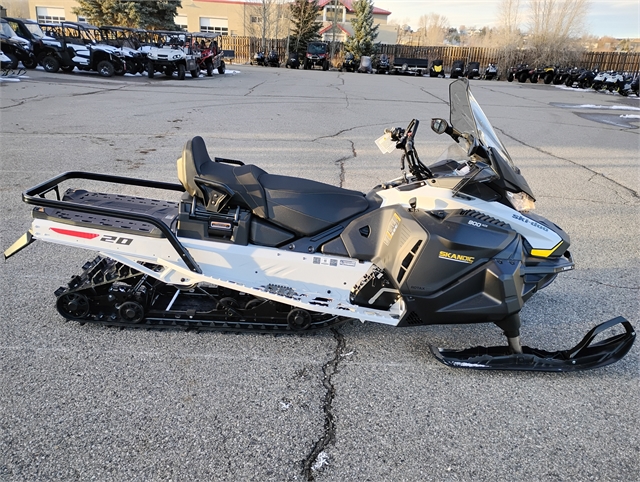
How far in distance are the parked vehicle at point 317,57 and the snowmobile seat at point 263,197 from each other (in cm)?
3154

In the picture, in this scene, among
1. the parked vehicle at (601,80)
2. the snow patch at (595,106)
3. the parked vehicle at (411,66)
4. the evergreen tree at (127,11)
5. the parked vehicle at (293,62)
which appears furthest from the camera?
the parked vehicle at (293,62)

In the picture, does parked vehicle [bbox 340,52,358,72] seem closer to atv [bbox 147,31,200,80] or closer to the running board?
atv [bbox 147,31,200,80]

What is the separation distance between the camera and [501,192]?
2771mm

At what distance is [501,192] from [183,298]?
2.17m

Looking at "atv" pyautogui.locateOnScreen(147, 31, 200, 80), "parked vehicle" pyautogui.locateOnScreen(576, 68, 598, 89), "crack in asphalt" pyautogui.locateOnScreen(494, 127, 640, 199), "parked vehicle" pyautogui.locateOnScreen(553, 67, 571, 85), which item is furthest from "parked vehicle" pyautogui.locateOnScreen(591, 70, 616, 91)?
"atv" pyautogui.locateOnScreen(147, 31, 200, 80)

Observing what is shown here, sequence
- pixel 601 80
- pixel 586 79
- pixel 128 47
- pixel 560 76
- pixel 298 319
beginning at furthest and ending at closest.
→ pixel 560 76 → pixel 586 79 → pixel 601 80 → pixel 128 47 → pixel 298 319

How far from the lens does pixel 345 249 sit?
2854 millimetres

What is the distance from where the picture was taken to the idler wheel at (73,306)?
2.98 m

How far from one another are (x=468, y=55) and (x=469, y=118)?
126 ft

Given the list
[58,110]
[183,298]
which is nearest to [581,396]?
[183,298]

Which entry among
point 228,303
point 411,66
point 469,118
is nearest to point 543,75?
point 411,66

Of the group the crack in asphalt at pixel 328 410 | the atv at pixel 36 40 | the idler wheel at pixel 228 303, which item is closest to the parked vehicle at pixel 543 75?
the atv at pixel 36 40

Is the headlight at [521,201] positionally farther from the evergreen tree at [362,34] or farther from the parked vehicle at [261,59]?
the evergreen tree at [362,34]

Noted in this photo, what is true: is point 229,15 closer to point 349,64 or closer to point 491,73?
point 349,64
